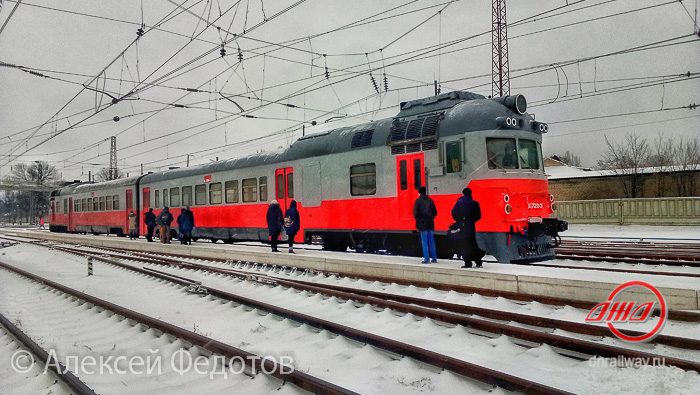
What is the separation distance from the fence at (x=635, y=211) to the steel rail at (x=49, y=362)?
2692cm

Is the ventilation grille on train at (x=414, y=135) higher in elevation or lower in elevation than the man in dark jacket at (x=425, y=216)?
higher

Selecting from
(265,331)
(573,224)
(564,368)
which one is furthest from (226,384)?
(573,224)

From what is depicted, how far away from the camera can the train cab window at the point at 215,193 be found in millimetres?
18533

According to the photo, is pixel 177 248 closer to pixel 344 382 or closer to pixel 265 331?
pixel 265 331

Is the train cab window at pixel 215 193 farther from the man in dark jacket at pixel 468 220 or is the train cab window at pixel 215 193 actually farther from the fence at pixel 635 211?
the fence at pixel 635 211

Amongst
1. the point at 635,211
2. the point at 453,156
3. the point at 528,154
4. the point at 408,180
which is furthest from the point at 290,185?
the point at 635,211

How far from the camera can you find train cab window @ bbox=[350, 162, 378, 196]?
1175 cm

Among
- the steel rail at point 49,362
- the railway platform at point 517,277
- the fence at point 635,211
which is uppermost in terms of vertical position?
the fence at point 635,211

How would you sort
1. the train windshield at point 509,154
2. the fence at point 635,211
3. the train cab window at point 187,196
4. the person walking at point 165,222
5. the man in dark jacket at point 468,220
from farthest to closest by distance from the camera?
the fence at point 635,211, the train cab window at point 187,196, the person walking at point 165,222, the train windshield at point 509,154, the man in dark jacket at point 468,220

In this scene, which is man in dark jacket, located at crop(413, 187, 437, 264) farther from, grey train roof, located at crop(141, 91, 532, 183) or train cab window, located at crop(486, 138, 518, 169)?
grey train roof, located at crop(141, 91, 532, 183)

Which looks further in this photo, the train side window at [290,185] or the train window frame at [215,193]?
the train window frame at [215,193]

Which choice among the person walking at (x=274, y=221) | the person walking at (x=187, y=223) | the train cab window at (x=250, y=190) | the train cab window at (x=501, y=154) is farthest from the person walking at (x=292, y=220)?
the person walking at (x=187, y=223)

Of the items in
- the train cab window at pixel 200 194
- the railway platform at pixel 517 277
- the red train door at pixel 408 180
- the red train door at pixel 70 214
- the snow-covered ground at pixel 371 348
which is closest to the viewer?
the snow-covered ground at pixel 371 348

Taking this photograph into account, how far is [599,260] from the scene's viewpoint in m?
11.6
